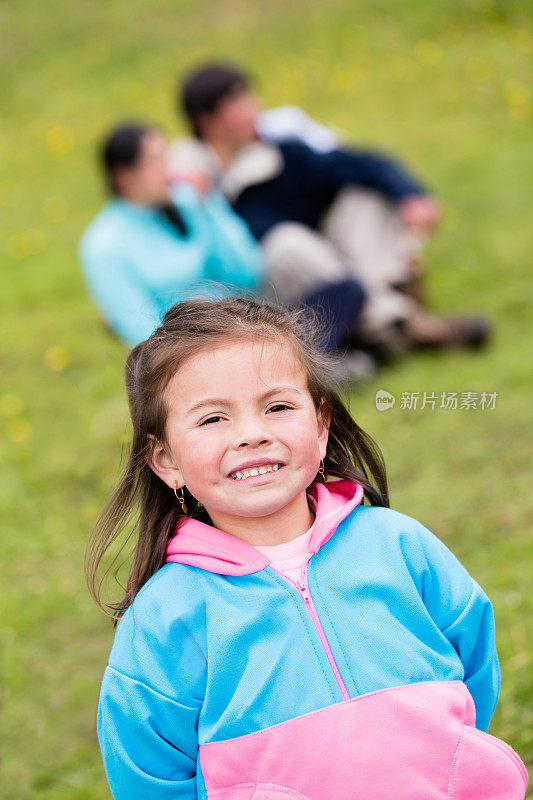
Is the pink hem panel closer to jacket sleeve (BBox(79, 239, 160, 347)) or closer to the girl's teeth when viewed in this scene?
the girl's teeth

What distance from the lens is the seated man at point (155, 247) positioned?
3887 millimetres

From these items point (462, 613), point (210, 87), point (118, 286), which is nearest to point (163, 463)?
point (462, 613)

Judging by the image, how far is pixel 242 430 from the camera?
144 cm

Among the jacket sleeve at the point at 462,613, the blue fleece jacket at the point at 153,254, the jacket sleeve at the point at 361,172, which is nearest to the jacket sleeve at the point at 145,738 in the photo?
the jacket sleeve at the point at 462,613

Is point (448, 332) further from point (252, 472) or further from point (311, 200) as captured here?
point (252, 472)

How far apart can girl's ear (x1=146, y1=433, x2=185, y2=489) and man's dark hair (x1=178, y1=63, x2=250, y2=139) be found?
3.07m

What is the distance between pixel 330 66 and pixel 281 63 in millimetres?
473

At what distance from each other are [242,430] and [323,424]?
249 mm

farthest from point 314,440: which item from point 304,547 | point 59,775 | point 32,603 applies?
point 32,603

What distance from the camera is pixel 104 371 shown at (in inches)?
177

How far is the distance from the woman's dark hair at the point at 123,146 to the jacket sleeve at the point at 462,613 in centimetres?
276

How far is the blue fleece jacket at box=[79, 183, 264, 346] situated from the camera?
3877 mm

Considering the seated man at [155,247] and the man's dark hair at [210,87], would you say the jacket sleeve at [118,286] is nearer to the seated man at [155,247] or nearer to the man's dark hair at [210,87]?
the seated man at [155,247]

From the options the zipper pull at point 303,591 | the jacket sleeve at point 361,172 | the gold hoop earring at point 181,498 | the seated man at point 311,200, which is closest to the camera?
the zipper pull at point 303,591
